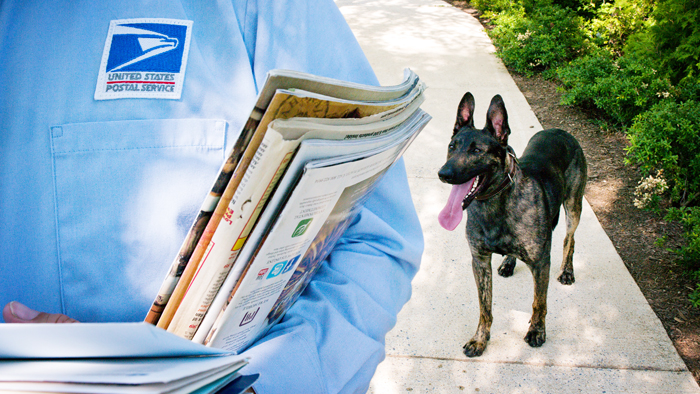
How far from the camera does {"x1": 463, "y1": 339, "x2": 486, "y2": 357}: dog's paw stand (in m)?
3.08

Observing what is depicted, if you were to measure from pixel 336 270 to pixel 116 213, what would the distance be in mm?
470

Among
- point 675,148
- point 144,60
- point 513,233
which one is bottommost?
point 675,148

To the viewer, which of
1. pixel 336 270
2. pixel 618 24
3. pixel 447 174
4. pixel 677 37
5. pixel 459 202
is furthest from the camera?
pixel 618 24

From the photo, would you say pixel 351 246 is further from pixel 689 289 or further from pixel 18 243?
pixel 689 289

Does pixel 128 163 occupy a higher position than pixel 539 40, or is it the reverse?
pixel 128 163

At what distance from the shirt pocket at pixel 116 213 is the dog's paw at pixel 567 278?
3.35 m

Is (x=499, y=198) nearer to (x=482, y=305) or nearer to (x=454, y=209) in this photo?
(x=454, y=209)

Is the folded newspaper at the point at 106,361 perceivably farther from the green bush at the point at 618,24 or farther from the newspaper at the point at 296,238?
the green bush at the point at 618,24

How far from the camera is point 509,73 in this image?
7375 mm

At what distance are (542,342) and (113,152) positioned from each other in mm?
2927

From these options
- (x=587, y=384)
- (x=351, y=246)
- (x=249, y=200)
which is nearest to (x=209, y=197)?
(x=249, y=200)

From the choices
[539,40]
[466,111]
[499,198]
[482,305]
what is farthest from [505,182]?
[539,40]

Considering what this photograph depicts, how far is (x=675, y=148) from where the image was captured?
4.49 meters

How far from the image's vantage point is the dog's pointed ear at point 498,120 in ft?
8.48
